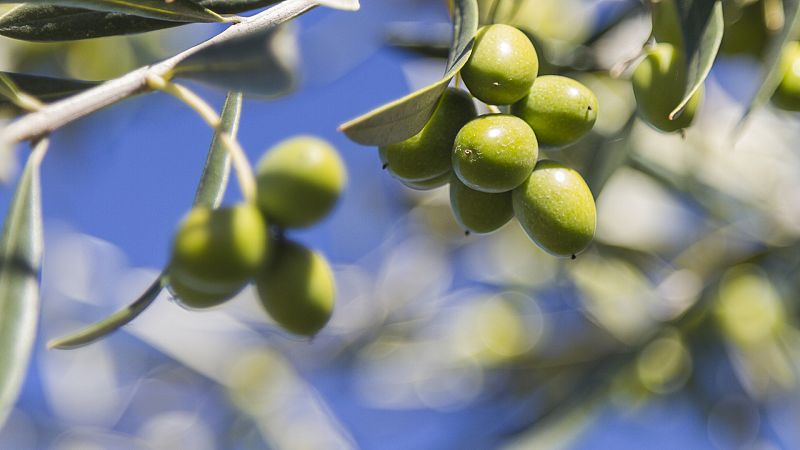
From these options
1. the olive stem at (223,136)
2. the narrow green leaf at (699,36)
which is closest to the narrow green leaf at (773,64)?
the narrow green leaf at (699,36)

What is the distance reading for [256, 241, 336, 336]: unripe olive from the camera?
3.61 ft

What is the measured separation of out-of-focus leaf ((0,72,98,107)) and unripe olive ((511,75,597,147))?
24.5 inches

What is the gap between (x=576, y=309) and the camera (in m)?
3.04

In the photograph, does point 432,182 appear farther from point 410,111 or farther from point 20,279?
point 20,279

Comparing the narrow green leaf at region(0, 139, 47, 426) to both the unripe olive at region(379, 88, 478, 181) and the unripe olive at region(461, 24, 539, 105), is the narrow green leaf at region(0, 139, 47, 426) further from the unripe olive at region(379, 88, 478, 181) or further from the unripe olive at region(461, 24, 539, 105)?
the unripe olive at region(461, 24, 539, 105)

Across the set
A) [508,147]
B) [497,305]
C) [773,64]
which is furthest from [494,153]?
[497,305]

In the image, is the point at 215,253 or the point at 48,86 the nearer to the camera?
the point at 215,253

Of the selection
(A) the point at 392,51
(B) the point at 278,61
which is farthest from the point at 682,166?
(B) the point at 278,61

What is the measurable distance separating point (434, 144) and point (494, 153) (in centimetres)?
11

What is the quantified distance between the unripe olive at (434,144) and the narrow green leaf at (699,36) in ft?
0.91

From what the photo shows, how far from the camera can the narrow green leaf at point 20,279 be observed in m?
1.02

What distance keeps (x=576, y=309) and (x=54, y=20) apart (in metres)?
2.13

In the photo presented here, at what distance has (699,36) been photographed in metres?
1.18

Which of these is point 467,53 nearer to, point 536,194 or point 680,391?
point 536,194
